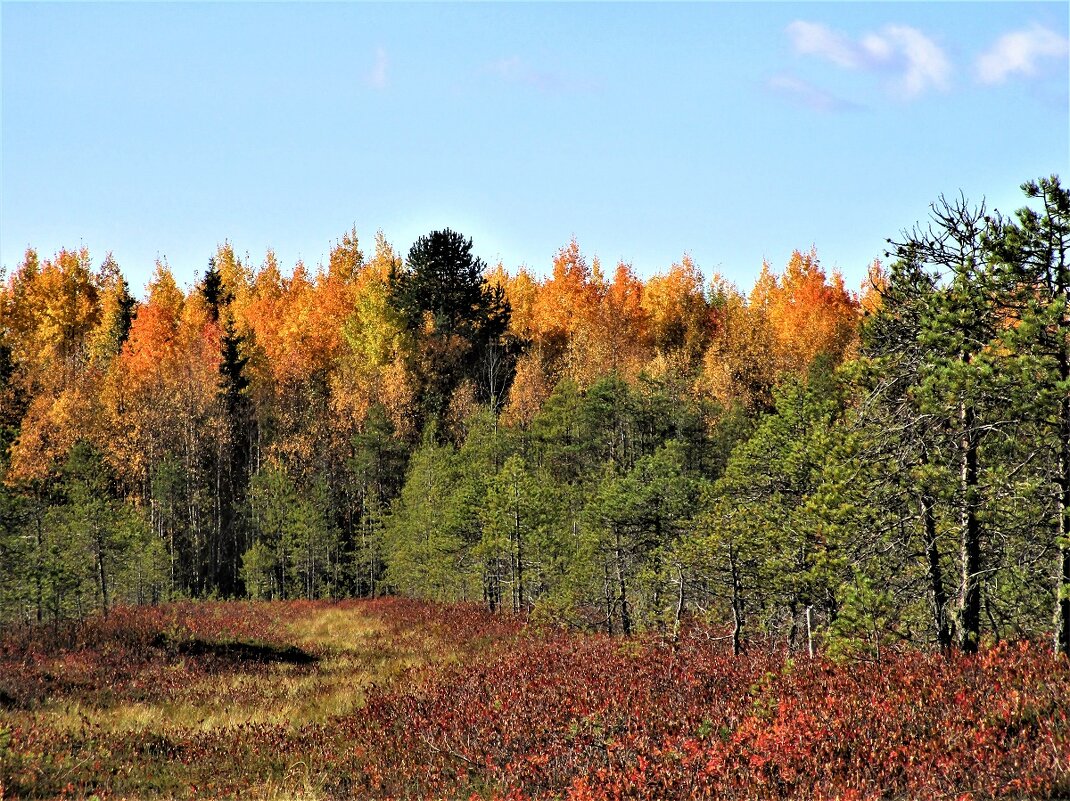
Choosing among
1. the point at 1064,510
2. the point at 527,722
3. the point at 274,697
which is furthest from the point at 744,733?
the point at 274,697

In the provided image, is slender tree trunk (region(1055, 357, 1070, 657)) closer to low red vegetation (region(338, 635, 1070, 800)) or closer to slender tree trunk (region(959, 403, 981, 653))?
low red vegetation (region(338, 635, 1070, 800))

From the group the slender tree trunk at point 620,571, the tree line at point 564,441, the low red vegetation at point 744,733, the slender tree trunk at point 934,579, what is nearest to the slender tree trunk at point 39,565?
the tree line at point 564,441

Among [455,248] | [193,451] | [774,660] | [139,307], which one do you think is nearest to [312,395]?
[193,451]

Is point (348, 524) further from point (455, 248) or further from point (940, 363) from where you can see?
point (940, 363)

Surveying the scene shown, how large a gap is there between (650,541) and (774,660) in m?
9.79

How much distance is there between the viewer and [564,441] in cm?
5047

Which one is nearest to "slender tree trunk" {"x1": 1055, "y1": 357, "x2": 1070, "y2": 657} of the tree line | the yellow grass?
the tree line

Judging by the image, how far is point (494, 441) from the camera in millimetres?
42594

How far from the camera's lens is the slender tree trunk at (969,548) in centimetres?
1180

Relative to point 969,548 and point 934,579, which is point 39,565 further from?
point 969,548

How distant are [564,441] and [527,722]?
37.6m

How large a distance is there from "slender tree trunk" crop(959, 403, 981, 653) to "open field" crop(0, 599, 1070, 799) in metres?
1.05

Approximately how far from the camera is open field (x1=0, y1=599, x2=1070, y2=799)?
8.34 metres

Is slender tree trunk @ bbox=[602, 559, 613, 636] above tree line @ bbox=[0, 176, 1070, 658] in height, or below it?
below
